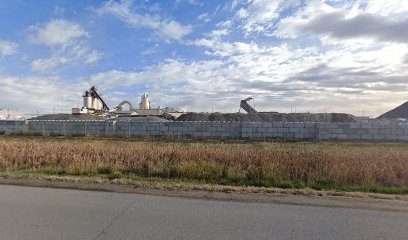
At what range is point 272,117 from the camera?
158ft

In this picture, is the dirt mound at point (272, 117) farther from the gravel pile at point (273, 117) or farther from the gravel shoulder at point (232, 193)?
the gravel shoulder at point (232, 193)

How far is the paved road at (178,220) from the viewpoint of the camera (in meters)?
4.73

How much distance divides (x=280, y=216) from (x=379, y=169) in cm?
492

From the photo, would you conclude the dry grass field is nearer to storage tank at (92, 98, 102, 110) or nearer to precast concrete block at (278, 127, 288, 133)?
precast concrete block at (278, 127, 288, 133)

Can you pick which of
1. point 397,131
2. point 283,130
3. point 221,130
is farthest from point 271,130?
point 397,131

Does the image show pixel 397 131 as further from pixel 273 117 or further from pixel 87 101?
pixel 87 101

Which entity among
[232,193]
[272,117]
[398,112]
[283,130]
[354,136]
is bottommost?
[232,193]

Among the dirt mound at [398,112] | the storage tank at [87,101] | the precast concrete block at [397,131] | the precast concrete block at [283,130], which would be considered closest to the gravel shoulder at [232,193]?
the precast concrete block at [283,130]

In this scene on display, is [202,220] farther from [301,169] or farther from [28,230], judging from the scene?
[301,169]

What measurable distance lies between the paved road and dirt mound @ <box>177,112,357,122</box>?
40606 millimetres

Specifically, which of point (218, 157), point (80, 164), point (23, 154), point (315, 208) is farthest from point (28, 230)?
point (23, 154)

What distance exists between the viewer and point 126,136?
3225 cm

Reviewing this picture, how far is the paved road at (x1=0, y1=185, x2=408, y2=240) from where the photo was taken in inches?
186

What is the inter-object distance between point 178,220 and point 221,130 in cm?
2610
